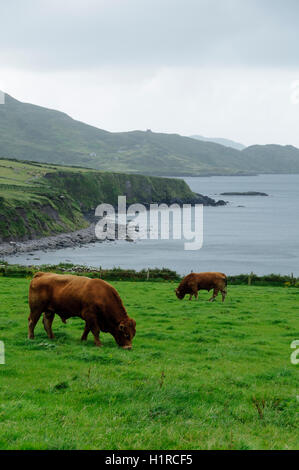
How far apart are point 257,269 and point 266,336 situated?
55046 mm

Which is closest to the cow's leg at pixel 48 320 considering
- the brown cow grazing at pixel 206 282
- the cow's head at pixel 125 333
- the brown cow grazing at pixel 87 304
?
the brown cow grazing at pixel 87 304

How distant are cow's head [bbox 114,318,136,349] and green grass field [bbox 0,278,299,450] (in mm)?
340

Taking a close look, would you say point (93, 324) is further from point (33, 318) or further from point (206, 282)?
point (206, 282)

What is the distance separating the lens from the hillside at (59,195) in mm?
99188

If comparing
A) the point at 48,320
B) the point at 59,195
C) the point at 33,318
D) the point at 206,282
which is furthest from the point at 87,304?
the point at 59,195

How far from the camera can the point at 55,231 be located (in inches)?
4158

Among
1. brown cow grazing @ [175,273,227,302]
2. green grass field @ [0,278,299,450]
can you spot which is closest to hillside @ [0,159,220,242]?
brown cow grazing @ [175,273,227,302]

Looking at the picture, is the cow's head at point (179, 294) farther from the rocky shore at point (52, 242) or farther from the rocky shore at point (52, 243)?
the rocky shore at point (52, 243)

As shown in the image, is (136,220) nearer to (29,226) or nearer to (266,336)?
(29,226)

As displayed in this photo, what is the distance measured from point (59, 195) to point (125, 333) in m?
114

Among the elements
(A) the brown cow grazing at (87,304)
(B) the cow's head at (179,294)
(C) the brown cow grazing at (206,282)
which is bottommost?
(B) the cow's head at (179,294)

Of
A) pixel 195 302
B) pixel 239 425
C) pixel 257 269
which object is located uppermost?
pixel 239 425

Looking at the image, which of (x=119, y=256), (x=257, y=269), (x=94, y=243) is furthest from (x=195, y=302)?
(x=94, y=243)

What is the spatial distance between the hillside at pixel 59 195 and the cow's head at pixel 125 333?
3202 inches
